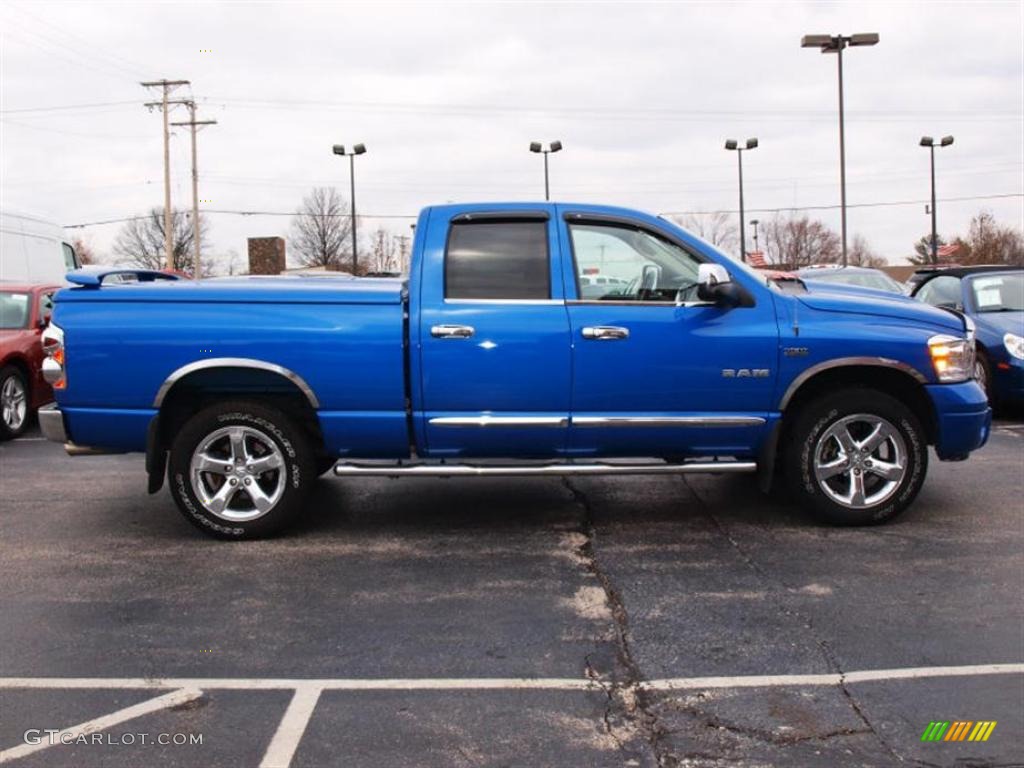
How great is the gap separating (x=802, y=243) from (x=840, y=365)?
77.7 metres

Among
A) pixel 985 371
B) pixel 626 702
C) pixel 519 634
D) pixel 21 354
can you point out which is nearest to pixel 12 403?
pixel 21 354

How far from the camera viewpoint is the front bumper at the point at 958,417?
5699 mm

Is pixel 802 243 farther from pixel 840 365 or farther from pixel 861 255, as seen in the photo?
pixel 840 365

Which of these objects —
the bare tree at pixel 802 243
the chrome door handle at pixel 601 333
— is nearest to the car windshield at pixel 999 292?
the chrome door handle at pixel 601 333

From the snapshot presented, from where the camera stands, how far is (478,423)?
550cm

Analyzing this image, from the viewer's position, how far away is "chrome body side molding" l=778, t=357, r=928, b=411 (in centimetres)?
559

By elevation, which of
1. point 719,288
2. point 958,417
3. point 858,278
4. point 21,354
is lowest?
point 958,417

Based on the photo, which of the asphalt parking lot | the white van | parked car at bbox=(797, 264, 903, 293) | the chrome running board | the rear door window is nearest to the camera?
the asphalt parking lot

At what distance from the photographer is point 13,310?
404 inches

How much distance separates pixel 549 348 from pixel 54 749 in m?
3.19

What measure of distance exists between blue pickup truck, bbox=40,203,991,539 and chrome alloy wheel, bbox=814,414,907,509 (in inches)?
0.5

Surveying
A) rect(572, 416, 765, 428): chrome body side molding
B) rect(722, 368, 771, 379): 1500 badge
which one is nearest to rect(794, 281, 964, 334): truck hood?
rect(722, 368, 771, 379): 1500 badge

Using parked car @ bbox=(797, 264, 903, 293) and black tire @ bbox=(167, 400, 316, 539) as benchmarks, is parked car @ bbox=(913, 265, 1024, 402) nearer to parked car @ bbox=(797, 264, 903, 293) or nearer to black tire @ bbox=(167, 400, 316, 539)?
parked car @ bbox=(797, 264, 903, 293)

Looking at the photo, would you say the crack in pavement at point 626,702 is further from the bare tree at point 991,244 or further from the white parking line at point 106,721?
the bare tree at point 991,244
